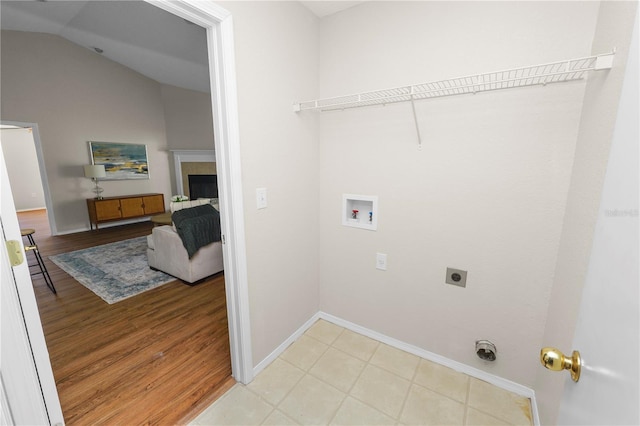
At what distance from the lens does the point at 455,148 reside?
61.4 inches

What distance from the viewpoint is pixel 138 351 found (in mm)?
1986

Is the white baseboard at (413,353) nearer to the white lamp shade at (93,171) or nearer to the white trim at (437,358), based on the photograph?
the white trim at (437,358)

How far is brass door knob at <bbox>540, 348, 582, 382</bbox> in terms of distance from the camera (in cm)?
58

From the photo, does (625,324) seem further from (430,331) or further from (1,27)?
(1,27)

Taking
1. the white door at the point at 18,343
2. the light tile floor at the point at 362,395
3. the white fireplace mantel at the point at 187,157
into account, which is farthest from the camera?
the white fireplace mantel at the point at 187,157

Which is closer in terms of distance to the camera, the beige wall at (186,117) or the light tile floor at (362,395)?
the light tile floor at (362,395)

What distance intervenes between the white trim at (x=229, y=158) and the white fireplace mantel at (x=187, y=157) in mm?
5592

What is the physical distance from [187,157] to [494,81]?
701 cm

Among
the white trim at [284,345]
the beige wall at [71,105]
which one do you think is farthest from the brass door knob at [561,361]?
the beige wall at [71,105]

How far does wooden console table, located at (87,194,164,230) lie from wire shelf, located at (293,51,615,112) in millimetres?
5495

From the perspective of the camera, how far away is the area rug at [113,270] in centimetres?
293

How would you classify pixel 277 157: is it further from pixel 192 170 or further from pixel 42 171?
pixel 192 170

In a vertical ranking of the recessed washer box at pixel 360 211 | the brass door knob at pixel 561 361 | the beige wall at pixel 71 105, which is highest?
the beige wall at pixel 71 105

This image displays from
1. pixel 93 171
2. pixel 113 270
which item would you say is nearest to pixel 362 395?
pixel 113 270
